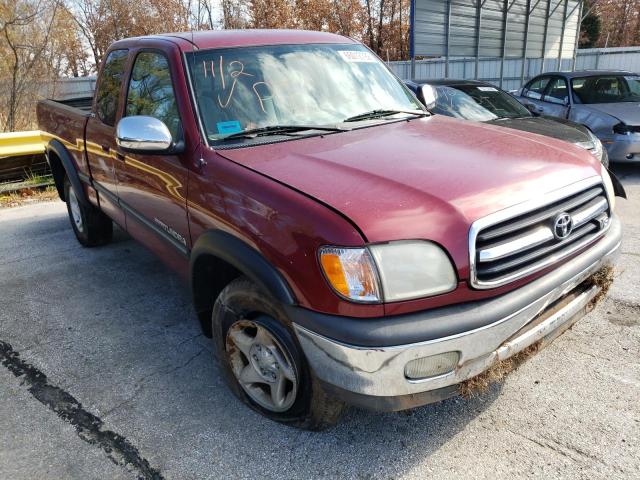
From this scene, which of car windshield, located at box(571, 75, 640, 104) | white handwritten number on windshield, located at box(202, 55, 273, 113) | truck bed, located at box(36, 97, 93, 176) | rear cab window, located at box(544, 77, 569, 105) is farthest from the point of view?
rear cab window, located at box(544, 77, 569, 105)

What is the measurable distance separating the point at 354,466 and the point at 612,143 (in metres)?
7.18

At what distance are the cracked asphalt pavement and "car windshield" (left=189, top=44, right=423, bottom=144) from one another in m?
1.53

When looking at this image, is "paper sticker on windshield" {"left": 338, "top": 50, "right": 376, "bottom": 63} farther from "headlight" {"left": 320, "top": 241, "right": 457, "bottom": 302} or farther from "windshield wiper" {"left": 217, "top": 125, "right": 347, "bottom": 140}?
"headlight" {"left": 320, "top": 241, "right": 457, "bottom": 302}

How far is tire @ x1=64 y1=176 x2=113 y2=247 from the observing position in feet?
17.3

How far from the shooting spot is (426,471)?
7.76 ft

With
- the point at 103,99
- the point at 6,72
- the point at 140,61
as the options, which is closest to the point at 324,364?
the point at 140,61

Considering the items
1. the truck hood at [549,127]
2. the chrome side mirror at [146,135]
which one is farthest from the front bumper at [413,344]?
the truck hood at [549,127]

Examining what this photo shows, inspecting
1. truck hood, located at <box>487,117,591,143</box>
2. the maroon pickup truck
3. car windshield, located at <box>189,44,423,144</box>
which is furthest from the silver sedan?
the maroon pickup truck

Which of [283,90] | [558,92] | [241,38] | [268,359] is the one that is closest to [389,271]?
[268,359]

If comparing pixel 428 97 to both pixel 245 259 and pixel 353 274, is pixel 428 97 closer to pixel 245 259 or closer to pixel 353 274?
pixel 245 259

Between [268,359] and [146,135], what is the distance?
1377mm

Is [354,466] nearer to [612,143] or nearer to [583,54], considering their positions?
[612,143]

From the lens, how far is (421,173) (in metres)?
2.38

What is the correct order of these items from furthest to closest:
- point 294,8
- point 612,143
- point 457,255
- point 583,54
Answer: point 294,8, point 583,54, point 612,143, point 457,255
